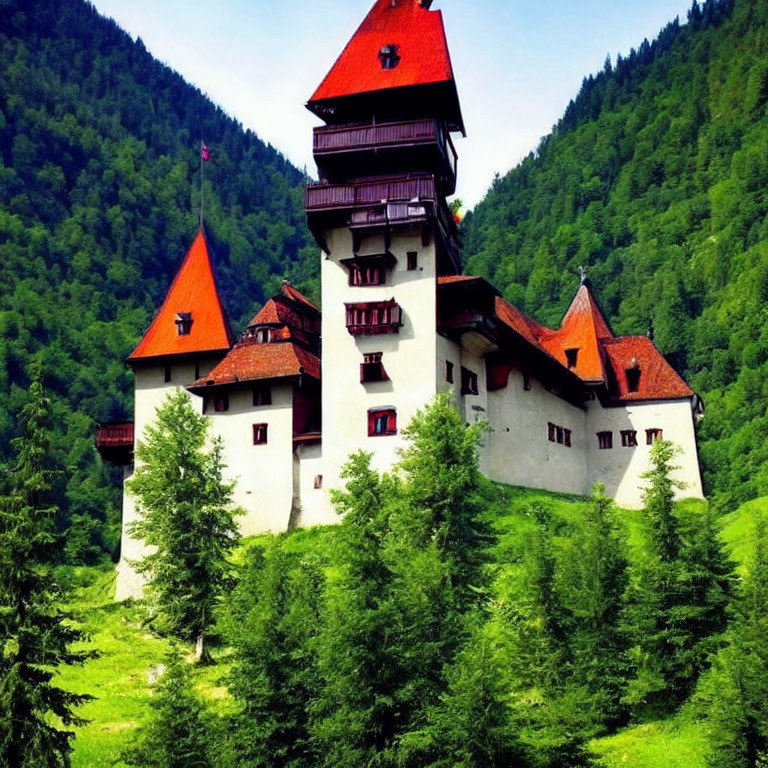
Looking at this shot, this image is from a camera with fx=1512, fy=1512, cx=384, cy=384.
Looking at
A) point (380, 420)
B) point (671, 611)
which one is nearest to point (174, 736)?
point (671, 611)

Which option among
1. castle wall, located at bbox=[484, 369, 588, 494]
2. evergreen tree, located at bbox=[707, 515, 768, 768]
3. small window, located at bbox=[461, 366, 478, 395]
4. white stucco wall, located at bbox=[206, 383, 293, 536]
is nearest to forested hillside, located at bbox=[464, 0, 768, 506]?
castle wall, located at bbox=[484, 369, 588, 494]

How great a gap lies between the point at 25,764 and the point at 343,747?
26.2 ft

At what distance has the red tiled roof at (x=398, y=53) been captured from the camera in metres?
66.2

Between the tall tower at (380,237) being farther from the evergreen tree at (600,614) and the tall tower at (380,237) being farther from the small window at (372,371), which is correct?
the evergreen tree at (600,614)

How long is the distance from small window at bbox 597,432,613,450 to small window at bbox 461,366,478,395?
32.1 feet

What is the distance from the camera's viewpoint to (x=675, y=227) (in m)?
163

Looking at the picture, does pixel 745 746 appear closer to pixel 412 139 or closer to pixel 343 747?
pixel 343 747

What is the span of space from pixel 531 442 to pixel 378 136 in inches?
645

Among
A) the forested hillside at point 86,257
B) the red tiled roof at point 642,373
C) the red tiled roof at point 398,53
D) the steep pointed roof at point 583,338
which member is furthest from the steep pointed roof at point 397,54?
the forested hillside at point 86,257

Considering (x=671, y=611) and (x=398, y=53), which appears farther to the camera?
(x=398, y=53)

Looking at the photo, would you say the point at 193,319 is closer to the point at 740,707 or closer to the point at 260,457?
the point at 260,457

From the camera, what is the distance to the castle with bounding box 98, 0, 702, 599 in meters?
65.1

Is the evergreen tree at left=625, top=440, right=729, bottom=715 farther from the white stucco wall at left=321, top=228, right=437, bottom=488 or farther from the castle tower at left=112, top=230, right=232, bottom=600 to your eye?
the castle tower at left=112, top=230, right=232, bottom=600

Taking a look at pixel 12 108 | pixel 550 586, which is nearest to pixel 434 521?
pixel 550 586
